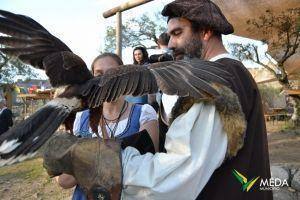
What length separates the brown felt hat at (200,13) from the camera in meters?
2.00

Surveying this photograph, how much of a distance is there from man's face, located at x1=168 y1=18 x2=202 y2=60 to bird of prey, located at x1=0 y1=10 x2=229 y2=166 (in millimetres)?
151

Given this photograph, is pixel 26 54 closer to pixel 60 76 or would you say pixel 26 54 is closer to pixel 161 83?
pixel 60 76

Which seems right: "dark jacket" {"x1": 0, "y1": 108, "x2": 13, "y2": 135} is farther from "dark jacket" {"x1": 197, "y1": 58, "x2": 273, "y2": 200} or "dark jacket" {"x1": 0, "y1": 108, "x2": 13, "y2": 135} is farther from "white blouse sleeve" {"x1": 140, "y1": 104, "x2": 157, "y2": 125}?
"dark jacket" {"x1": 197, "y1": 58, "x2": 273, "y2": 200}

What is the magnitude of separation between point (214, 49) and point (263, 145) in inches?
21.7

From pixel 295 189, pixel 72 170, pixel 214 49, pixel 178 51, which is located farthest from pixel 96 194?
pixel 295 189

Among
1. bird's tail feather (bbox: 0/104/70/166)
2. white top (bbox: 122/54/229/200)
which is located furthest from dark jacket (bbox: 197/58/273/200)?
bird's tail feather (bbox: 0/104/70/166)

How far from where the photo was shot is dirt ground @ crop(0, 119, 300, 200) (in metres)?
6.71

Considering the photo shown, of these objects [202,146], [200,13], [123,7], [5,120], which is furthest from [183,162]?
[5,120]

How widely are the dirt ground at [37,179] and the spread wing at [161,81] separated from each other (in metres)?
4.86

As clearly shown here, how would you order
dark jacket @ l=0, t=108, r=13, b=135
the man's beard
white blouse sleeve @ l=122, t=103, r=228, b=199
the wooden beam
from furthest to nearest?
dark jacket @ l=0, t=108, r=13, b=135
the wooden beam
the man's beard
white blouse sleeve @ l=122, t=103, r=228, b=199

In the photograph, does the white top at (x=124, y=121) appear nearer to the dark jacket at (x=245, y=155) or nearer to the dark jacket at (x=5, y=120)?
the dark jacket at (x=245, y=155)

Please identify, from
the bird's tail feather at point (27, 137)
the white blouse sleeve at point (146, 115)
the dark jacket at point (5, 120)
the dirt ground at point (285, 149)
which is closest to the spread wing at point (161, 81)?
the bird's tail feather at point (27, 137)

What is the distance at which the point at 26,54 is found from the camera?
8.20ft

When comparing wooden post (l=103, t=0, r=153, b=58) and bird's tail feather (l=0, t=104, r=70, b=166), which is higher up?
wooden post (l=103, t=0, r=153, b=58)
